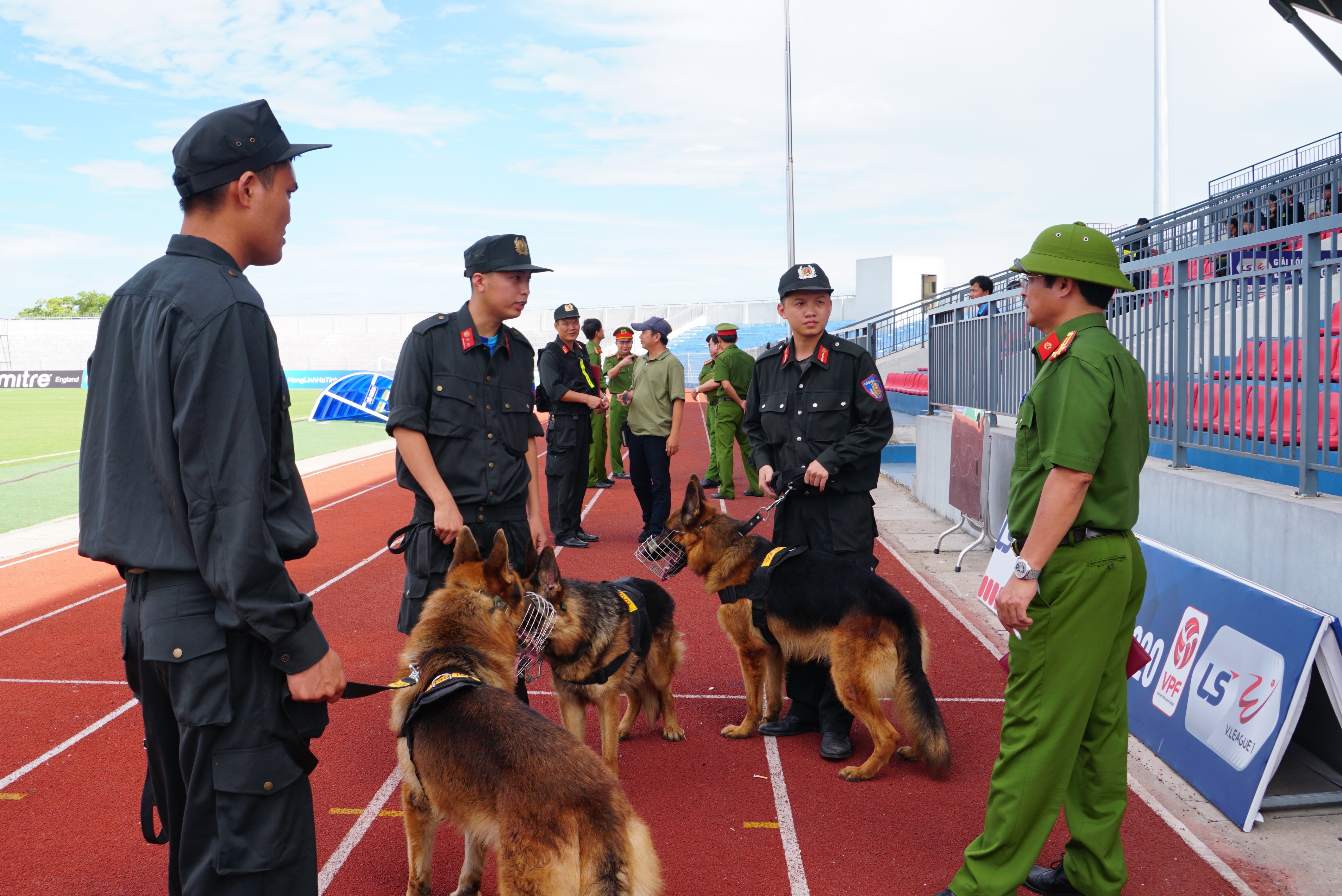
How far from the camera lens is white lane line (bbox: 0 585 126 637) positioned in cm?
653

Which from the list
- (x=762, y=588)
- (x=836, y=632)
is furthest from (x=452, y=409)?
(x=836, y=632)

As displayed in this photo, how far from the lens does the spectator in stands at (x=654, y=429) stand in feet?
31.9

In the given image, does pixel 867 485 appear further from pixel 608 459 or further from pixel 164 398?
pixel 608 459

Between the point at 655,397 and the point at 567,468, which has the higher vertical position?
the point at 655,397

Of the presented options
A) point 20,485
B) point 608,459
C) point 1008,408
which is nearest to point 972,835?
point 1008,408

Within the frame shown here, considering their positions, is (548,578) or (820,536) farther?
(820,536)

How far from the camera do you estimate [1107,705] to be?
291 centimetres

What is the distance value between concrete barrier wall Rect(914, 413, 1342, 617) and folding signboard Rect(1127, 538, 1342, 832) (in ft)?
1.16

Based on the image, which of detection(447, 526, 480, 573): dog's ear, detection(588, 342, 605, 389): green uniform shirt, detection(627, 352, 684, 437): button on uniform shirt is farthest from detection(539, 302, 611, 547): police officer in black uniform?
detection(447, 526, 480, 573): dog's ear

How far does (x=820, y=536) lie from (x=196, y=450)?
336cm

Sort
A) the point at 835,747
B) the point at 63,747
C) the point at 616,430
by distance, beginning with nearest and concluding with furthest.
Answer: the point at 835,747 < the point at 63,747 < the point at 616,430

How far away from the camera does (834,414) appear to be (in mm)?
4508

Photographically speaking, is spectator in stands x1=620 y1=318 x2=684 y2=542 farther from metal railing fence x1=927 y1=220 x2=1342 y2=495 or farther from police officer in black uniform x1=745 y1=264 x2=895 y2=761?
police officer in black uniform x1=745 y1=264 x2=895 y2=761

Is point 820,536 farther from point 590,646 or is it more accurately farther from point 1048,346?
point 1048,346
